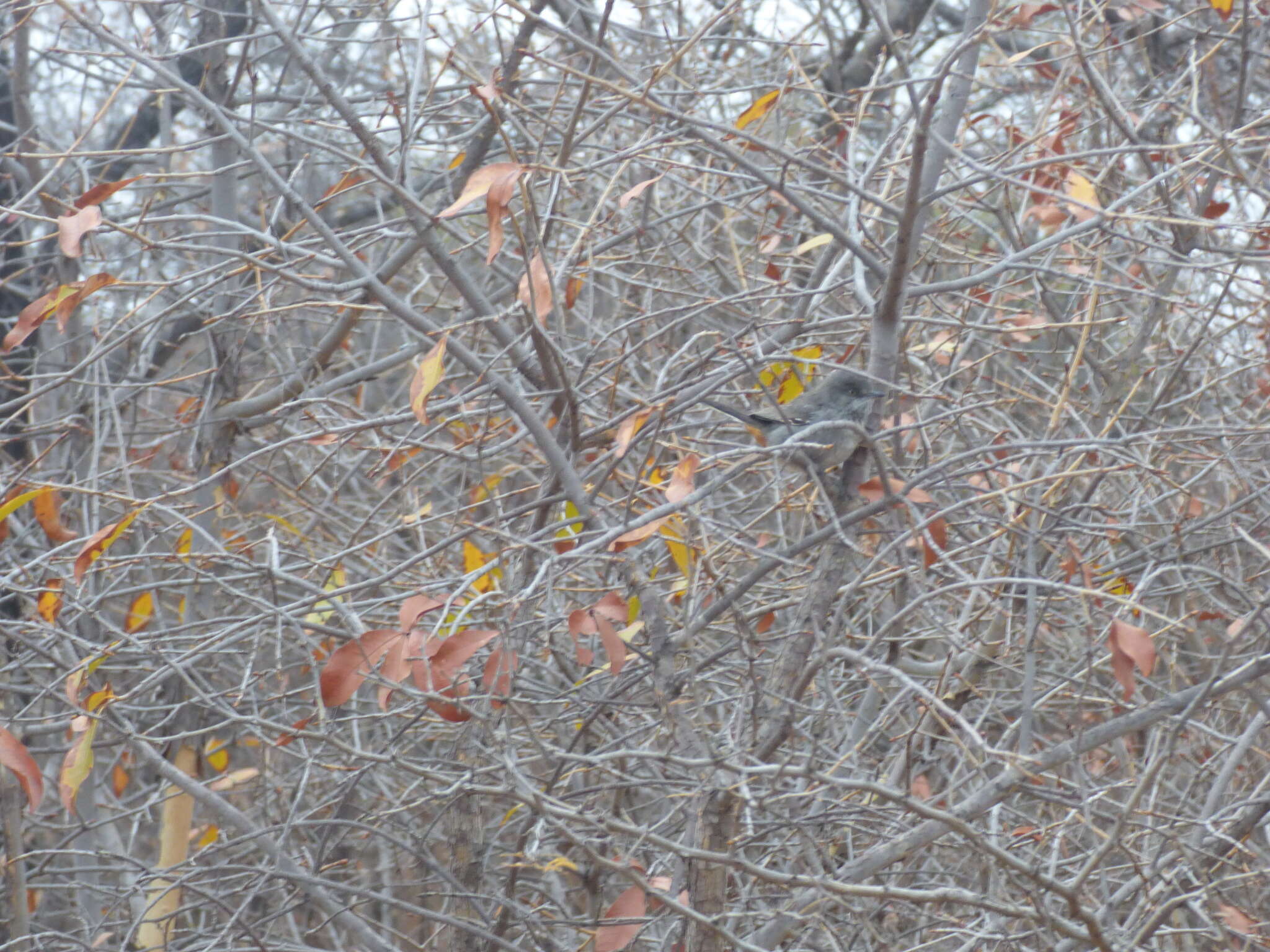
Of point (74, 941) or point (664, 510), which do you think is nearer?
point (664, 510)

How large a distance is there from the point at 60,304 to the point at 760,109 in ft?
6.39

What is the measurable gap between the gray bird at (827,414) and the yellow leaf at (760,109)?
798mm

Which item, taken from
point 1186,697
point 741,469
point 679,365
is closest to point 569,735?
point 679,365

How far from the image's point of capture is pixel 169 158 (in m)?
5.80

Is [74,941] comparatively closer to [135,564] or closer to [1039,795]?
[135,564]

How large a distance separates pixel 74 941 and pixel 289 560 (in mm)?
1962

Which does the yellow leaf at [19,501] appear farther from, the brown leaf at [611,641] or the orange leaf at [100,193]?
the brown leaf at [611,641]

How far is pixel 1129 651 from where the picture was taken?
89.0 inches

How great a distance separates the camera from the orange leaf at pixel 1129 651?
7.37ft

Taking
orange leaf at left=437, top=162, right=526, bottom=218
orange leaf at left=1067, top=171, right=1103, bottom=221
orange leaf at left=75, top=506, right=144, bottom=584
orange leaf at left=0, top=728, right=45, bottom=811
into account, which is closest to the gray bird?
orange leaf at left=1067, top=171, right=1103, bottom=221

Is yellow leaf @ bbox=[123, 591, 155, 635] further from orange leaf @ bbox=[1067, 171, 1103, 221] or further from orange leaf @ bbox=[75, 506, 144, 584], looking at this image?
orange leaf @ bbox=[1067, 171, 1103, 221]

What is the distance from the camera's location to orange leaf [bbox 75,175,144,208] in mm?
2936

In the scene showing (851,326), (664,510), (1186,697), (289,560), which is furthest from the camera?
(289,560)

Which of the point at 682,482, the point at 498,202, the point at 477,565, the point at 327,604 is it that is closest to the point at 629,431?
the point at 682,482
